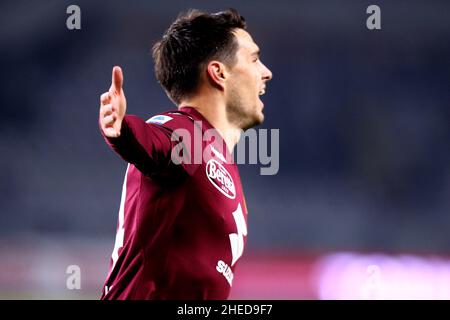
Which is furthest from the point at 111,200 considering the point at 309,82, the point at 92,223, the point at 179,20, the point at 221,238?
the point at 221,238

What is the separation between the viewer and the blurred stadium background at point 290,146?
613 centimetres

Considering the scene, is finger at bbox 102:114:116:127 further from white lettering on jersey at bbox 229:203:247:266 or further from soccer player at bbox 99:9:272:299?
white lettering on jersey at bbox 229:203:247:266

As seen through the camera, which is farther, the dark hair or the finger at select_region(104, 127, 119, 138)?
the dark hair

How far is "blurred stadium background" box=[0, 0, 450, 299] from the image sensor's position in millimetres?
6129

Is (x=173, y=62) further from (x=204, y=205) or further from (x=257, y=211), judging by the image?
(x=257, y=211)

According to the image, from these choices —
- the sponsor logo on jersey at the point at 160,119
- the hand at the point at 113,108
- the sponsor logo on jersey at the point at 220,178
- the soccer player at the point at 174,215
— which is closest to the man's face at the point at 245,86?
the soccer player at the point at 174,215

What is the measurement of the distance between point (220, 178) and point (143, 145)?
477 millimetres

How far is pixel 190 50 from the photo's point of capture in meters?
2.82

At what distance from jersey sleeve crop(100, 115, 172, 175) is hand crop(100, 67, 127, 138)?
4cm

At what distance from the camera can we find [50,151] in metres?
6.45

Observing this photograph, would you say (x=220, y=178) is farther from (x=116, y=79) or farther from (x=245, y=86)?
(x=116, y=79)

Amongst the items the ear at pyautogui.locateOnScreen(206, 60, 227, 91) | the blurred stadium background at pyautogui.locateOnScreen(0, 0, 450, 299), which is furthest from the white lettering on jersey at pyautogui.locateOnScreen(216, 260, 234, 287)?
the blurred stadium background at pyautogui.locateOnScreen(0, 0, 450, 299)

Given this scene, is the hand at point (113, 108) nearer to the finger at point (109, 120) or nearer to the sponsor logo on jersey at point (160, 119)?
the finger at point (109, 120)

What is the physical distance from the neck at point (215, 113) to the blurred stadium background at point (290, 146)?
11.2 ft
